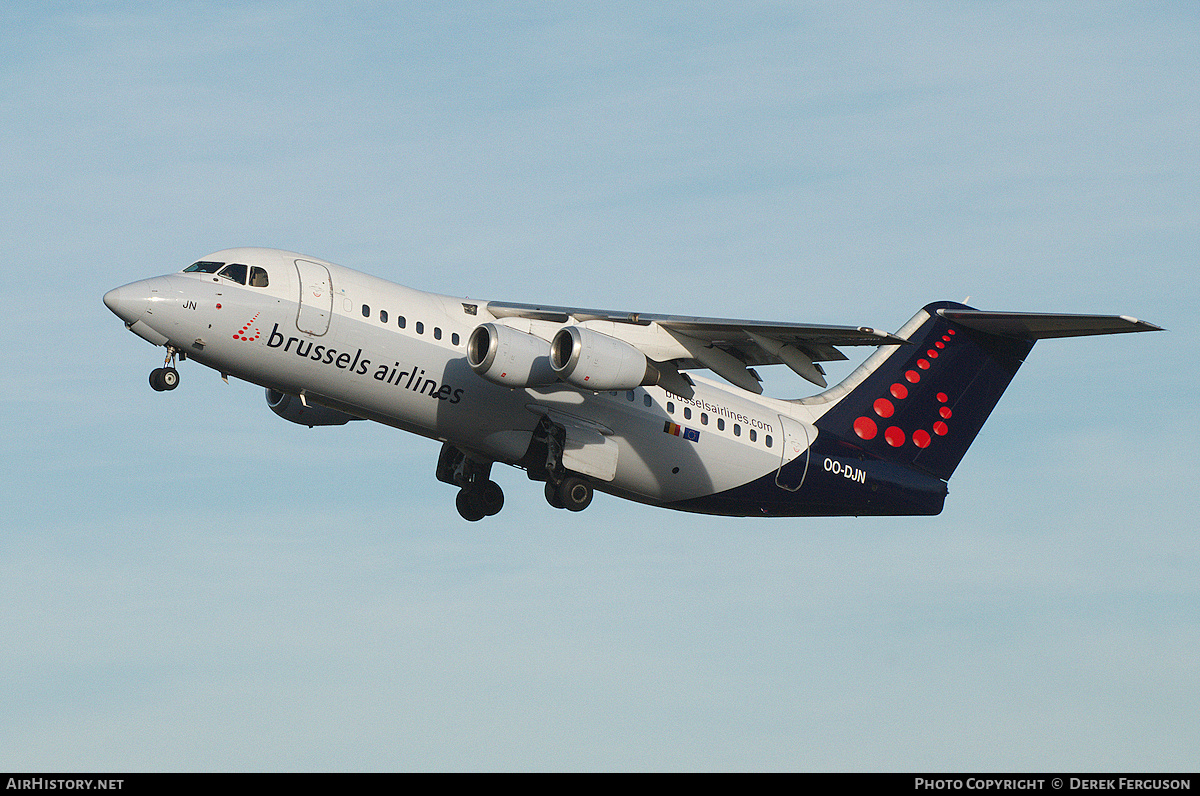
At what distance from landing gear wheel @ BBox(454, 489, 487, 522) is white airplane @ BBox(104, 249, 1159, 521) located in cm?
3

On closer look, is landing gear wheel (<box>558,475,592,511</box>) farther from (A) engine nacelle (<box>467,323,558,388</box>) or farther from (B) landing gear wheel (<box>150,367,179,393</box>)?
(B) landing gear wheel (<box>150,367,179,393</box>)

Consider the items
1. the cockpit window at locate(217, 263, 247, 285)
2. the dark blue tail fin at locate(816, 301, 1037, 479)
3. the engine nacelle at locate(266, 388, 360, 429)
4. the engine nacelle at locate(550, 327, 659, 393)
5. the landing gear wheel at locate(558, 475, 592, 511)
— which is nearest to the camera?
the engine nacelle at locate(550, 327, 659, 393)

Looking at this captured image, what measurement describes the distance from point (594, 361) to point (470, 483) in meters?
5.57

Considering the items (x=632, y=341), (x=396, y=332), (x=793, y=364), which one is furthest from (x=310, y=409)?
(x=793, y=364)

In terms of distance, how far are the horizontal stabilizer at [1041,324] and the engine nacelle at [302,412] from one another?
11.8m

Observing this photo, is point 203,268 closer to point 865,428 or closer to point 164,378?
point 164,378

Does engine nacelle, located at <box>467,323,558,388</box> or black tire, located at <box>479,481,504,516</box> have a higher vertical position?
engine nacelle, located at <box>467,323,558,388</box>

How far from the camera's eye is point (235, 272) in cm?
2150

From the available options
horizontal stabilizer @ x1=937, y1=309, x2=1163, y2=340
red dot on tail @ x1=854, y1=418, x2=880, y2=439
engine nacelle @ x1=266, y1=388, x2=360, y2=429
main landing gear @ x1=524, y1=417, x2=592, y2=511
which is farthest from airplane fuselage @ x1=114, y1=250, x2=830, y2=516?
horizontal stabilizer @ x1=937, y1=309, x2=1163, y2=340

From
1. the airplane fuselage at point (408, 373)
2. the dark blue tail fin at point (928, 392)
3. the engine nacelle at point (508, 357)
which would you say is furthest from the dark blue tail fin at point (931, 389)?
the engine nacelle at point (508, 357)

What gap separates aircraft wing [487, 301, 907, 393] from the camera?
71.1 feet

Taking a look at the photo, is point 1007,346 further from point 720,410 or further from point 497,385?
point 497,385

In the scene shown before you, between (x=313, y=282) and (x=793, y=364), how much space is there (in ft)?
24.8

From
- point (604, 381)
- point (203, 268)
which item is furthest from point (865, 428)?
point (203, 268)
